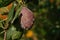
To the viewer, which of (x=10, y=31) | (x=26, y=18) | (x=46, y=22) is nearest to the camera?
(x=26, y=18)

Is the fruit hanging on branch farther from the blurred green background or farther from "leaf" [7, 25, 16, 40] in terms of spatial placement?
the blurred green background

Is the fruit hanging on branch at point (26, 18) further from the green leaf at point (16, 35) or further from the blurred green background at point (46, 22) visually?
the blurred green background at point (46, 22)

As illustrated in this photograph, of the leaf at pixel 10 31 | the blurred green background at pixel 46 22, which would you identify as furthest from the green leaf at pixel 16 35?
the blurred green background at pixel 46 22

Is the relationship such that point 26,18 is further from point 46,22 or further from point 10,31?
point 46,22

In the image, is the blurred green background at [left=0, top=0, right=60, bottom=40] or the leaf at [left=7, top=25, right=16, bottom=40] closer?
the leaf at [left=7, top=25, right=16, bottom=40]

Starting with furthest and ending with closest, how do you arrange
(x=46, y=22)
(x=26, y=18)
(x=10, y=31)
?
(x=46, y=22), (x=10, y=31), (x=26, y=18)

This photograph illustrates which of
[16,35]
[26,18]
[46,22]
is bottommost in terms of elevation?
[46,22]

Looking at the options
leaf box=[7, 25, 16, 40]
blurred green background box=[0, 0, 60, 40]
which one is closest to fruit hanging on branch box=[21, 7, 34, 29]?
leaf box=[7, 25, 16, 40]

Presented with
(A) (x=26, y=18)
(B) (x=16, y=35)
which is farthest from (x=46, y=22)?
(A) (x=26, y=18)
